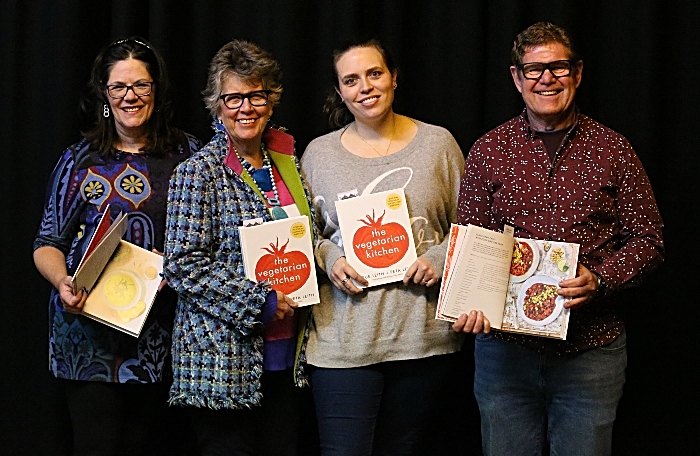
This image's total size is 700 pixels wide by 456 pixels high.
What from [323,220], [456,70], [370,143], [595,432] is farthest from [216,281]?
[456,70]

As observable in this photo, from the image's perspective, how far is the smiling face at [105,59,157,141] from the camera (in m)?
2.39

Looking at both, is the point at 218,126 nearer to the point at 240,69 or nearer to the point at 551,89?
the point at 240,69

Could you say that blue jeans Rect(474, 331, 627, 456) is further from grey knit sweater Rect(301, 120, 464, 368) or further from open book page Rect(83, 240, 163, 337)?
open book page Rect(83, 240, 163, 337)

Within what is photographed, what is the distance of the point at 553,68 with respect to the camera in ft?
6.97

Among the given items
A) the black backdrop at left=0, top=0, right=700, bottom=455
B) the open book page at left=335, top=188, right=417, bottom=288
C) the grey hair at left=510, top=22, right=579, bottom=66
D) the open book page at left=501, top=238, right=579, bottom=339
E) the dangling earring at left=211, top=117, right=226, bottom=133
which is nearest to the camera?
the open book page at left=501, top=238, right=579, bottom=339

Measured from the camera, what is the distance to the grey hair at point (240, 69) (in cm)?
230

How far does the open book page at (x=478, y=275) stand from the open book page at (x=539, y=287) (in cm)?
3

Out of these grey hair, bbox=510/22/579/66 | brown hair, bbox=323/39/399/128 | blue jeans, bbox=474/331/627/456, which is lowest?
blue jeans, bbox=474/331/627/456

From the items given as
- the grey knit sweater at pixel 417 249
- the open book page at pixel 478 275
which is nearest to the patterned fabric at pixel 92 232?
the grey knit sweater at pixel 417 249

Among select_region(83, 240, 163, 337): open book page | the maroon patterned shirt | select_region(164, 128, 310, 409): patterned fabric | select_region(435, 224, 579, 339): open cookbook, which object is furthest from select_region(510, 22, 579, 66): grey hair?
select_region(83, 240, 163, 337): open book page

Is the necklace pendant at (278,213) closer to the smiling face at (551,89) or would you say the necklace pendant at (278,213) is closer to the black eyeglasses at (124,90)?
the black eyeglasses at (124,90)

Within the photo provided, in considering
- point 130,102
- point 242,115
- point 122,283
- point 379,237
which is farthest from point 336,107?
point 122,283

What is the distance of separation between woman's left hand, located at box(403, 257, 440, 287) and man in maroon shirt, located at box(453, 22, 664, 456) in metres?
0.17

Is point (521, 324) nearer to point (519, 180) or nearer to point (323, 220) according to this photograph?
point (519, 180)
